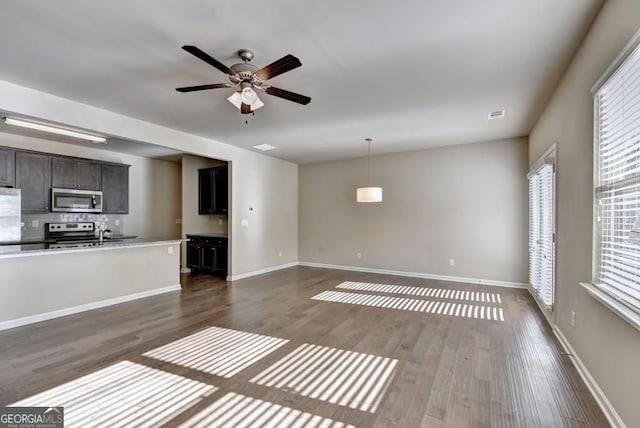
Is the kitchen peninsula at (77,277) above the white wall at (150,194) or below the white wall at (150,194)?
below

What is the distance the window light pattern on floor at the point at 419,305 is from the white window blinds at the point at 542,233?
69 centimetres

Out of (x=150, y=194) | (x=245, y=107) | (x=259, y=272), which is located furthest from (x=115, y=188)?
(x=245, y=107)

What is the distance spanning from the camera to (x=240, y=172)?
623cm

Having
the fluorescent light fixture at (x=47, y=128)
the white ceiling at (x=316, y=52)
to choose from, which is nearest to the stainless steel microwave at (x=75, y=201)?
the fluorescent light fixture at (x=47, y=128)

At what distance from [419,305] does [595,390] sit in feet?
7.56

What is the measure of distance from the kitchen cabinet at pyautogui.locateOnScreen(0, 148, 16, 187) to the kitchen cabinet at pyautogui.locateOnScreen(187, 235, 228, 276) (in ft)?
10.1

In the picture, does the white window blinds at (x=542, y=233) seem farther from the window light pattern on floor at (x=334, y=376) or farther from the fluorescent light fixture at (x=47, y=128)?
the fluorescent light fixture at (x=47, y=128)

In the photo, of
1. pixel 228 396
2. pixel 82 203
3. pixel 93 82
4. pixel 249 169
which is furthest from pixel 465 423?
pixel 82 203

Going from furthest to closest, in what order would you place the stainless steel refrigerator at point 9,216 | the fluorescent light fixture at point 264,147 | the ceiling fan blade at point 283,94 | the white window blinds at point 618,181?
the fluorescent light fixture at point 264,147 → the stainless steel refrigerator at point 9,216 → the ceiling fan blade at point 283,94 → the white window blinds at point 618,181

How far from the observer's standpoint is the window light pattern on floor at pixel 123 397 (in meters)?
1.91

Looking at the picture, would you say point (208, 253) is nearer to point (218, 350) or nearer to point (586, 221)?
point (218, 350)

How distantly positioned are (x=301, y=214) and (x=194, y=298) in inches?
149

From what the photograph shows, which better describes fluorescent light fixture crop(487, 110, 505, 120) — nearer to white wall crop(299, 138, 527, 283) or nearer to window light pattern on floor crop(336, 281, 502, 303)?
white wall crop(299, 138, 527, 283)

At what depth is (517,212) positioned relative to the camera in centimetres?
537
